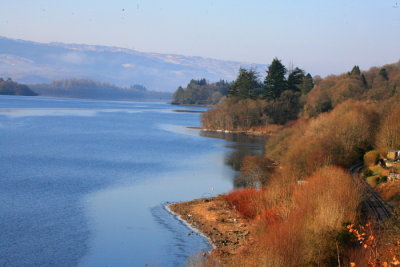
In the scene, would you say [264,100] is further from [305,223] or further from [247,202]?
[305,223]

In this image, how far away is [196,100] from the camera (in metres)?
197

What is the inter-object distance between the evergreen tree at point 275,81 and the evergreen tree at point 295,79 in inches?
61.3

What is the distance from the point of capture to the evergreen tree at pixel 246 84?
88.5m

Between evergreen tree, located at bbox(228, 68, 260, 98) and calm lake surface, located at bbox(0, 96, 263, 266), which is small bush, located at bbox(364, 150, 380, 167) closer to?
calm lake surface, located at bbox(0, 96, 263, 266)

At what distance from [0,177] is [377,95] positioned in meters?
46.9

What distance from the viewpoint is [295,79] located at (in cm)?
8619

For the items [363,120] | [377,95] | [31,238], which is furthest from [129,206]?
[377,95]

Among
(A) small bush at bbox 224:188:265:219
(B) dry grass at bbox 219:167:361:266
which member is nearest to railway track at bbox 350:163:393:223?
(B) dry grass at bbox 219:167:361:266

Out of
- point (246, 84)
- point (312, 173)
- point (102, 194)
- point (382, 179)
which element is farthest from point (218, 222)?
point (246, 84)

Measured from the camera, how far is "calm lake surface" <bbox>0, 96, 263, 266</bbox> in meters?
21.4

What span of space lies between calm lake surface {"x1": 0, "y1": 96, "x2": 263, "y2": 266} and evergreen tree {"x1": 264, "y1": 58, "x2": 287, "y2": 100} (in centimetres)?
2038

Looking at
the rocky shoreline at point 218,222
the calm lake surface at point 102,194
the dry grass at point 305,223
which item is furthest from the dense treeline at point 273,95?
the dry grass at point 305,223

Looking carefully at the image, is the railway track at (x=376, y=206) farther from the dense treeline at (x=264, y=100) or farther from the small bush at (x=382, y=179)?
the dense treeline at (x=264, y=100)

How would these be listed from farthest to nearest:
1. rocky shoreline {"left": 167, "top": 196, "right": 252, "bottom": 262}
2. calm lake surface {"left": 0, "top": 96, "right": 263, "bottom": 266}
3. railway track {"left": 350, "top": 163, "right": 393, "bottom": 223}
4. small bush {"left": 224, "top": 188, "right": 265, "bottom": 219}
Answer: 1. small bush {"left": 224, "top": 188, "right": 265, "bottom": 219}
2. railway track {"left": 350, "top": 163, "right": 393, "bottom": 223}
3. rocky shoreline {"left": 167, "top": 196, "right": 252, "bottom": 262}
4. calm lake surface {"left": 0, "top": 96, "right": 263, "bottom": 266}
